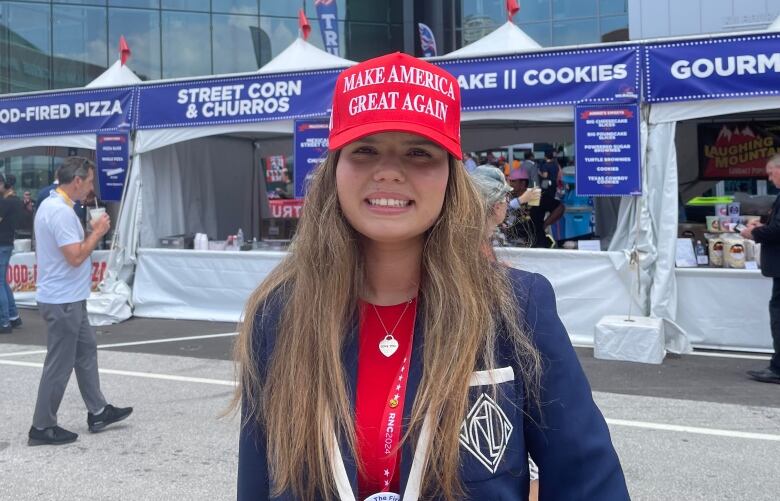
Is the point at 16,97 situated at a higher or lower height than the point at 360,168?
higher

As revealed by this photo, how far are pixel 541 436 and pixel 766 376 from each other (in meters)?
5.99

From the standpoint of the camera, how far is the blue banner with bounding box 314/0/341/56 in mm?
16875

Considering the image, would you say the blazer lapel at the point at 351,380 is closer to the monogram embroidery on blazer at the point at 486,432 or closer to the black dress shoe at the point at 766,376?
the monogram embroidery on blazer at the point at 486,432

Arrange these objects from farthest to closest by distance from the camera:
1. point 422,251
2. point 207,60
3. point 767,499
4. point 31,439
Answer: point 207,60 < point 31,439 < point 767,499 < point 422,251

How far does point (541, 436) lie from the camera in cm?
142

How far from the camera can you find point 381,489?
4.65 ft

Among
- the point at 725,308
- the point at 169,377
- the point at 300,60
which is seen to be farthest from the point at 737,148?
the point at 169,377

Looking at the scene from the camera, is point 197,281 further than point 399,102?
Yes

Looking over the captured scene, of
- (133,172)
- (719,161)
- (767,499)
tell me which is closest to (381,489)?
(767,499)

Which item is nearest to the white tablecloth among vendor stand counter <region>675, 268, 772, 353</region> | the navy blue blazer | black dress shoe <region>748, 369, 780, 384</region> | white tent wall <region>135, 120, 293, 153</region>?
vendor stand counter <region>675, 268, 772, 353</region>

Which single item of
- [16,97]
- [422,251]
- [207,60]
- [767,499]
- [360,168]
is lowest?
[767,499]

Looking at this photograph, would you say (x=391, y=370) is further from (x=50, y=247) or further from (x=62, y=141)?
(x=62, y=141)

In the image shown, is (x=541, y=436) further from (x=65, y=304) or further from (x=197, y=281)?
(x=197, y=281)

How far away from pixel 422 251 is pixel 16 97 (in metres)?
11.5
